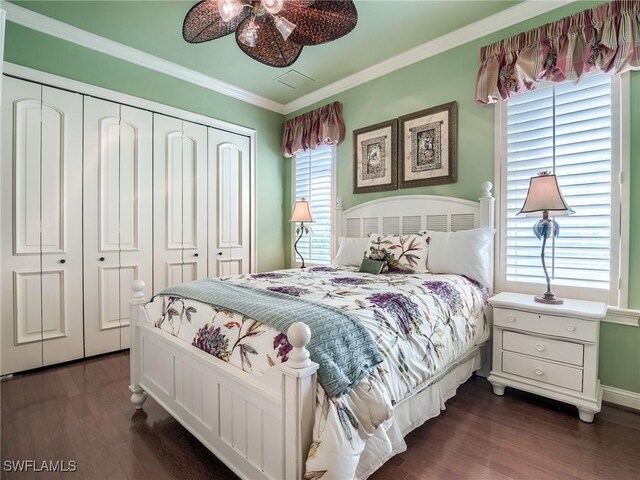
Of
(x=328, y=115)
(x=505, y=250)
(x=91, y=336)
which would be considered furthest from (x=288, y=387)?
(x=328, y=115)

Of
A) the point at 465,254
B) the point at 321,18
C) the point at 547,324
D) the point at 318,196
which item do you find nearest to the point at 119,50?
the point at 321,18

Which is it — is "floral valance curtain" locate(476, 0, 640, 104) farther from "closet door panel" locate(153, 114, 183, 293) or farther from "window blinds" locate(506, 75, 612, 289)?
"closet door panel" locate(153, 114, 183, 293)

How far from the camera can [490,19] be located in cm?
261

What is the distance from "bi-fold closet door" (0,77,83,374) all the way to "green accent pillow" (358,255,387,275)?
2439 mm

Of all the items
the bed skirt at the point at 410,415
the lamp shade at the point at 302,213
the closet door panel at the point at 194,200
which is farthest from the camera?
the lamp shade at the point at 302,213

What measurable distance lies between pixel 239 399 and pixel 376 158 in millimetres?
2733

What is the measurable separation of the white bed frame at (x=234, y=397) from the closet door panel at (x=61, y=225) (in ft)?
3.94

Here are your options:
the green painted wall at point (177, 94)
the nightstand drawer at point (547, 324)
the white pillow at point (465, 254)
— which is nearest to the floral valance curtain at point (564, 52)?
the white pillow at point (465, 254)

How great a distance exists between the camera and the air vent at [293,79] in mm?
3521

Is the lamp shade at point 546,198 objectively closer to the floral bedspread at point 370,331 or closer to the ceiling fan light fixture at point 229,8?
the floral bedspread at point 370,331

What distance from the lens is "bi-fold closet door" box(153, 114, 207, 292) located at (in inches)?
130

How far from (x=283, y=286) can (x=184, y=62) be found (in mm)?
2705

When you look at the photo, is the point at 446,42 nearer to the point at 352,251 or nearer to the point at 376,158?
the point at 376,158

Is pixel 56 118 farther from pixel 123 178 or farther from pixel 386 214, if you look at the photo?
pixel 386 214
